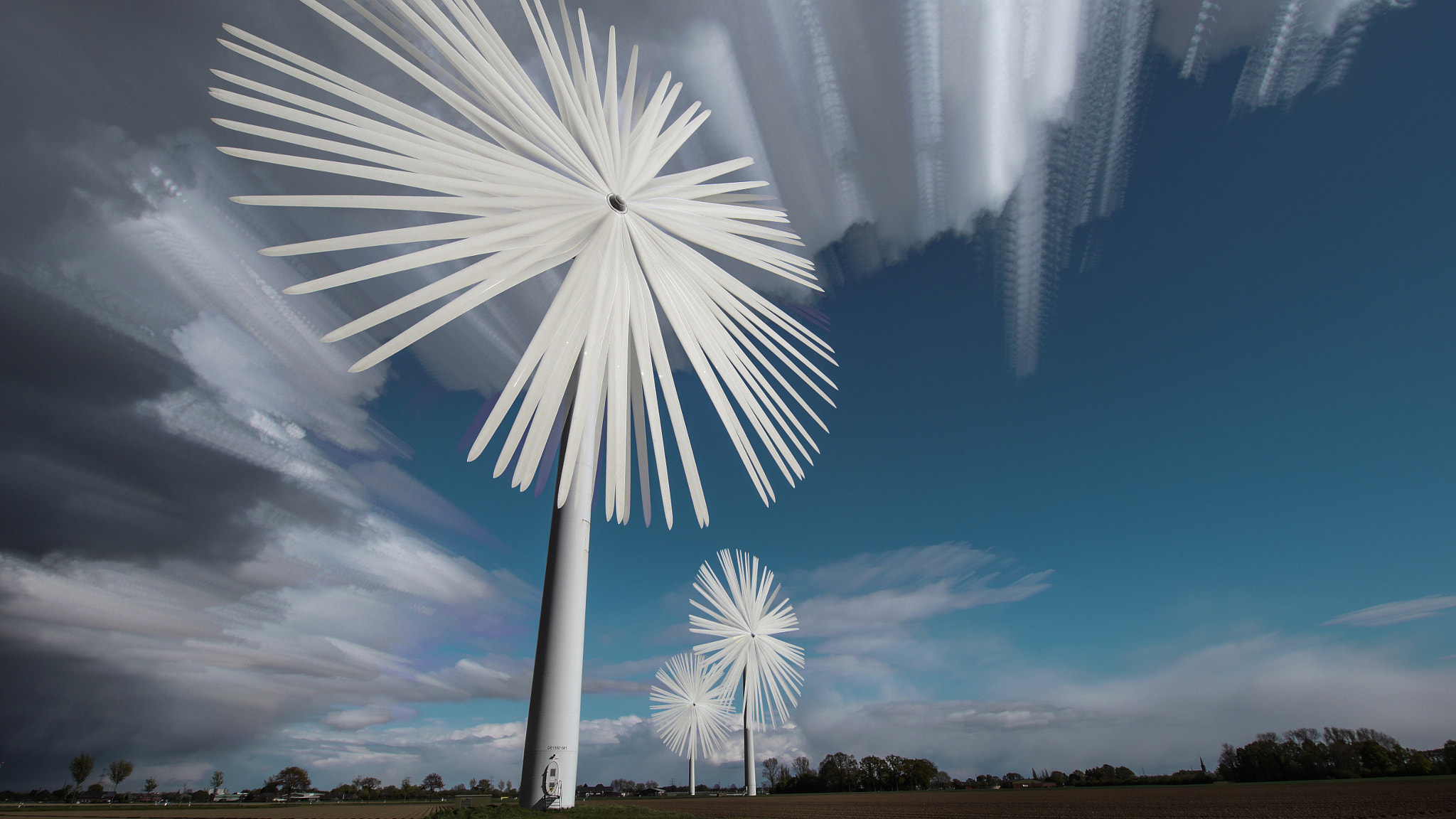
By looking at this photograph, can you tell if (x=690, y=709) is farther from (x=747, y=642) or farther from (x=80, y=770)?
(x=80, y=770)

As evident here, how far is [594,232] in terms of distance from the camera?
10039mm

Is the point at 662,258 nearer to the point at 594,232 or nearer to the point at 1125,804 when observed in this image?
the point at 594,232

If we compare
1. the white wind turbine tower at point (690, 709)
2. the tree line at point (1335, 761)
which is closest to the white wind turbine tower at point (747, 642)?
the white wind turbine tower at point (690, 709)

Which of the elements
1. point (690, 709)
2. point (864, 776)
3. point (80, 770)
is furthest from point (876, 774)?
point (80, 770)

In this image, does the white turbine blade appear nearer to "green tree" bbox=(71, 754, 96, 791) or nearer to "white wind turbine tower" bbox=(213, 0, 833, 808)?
"white wind turbine tower" bbox=(213, 0, 833, 808)

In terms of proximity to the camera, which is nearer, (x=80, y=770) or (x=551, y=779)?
(x=551, y=779)

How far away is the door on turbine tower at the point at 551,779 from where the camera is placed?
1032 centimetres

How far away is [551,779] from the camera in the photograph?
1041cm

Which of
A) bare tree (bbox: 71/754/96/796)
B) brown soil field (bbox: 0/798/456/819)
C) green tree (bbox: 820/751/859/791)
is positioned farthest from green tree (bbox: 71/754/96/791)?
green tree (bbox: 820/751/859/791)

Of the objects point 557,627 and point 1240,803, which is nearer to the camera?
point 557,627

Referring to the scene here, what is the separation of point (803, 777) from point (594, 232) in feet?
288

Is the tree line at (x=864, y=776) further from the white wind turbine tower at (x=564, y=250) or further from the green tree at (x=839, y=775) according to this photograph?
the white wind turbine tower at (x=564, y=250)

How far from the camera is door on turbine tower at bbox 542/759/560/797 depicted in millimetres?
10320

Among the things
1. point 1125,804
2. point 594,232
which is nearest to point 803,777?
point 1125,804
